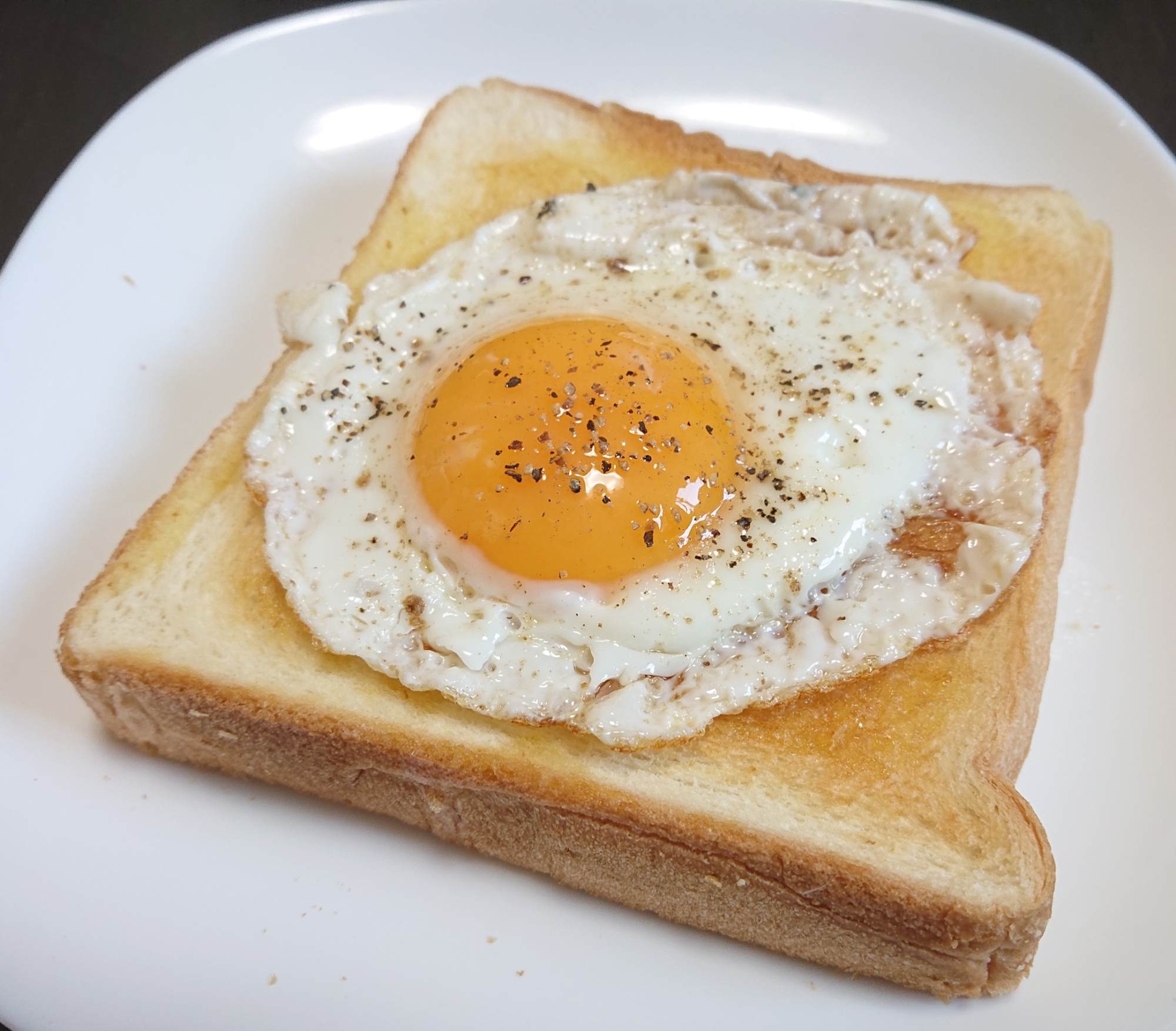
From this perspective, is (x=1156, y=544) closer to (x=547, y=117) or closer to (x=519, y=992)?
(x=519, y=992)

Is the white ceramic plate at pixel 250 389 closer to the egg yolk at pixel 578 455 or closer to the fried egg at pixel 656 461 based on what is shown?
the fried egg at pixel 656 461

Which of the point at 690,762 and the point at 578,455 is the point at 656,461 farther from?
the point at 690,762

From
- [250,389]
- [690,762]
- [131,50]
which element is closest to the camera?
[690,762]

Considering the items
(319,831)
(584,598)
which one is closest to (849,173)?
(584,598)

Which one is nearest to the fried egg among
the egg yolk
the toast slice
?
the egg yolk

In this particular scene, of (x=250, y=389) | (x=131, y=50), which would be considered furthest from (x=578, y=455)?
(x=131, y=50)

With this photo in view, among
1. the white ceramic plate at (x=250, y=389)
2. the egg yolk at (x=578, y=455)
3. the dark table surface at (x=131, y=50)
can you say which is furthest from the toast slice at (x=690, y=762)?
the dark table surface at (x=131, y=50)

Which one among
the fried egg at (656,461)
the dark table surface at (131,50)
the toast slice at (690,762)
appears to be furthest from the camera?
the dark table surface at (131,50)
